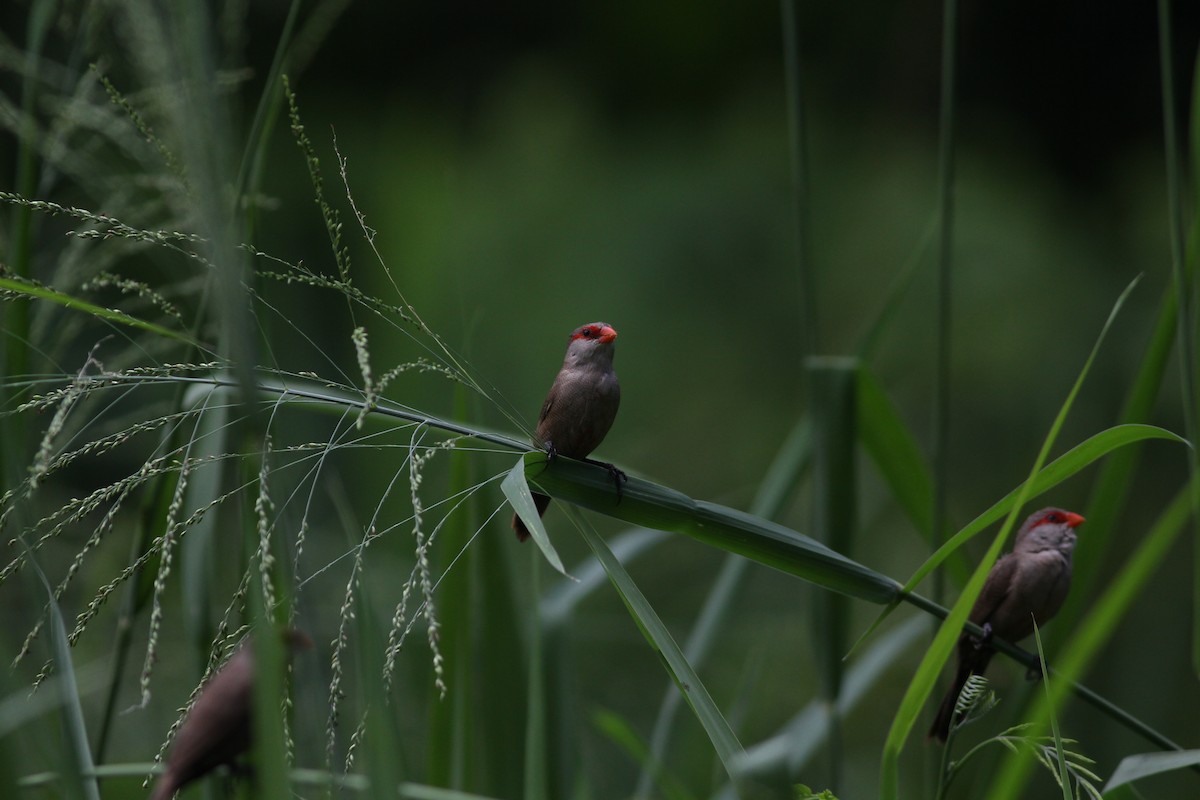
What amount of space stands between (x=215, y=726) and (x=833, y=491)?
35.0 inches

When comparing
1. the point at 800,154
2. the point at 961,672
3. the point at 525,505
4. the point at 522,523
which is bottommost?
the point at 961,672

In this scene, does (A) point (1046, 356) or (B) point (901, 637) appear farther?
(A) point (1046, 356)

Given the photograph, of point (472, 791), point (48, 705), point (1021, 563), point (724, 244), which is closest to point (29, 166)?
point (48, 705)

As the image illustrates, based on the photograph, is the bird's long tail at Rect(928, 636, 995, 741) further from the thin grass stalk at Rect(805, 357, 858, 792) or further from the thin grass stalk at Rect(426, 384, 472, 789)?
the thin grass stalk at Rect(426, 384, 472, 789)

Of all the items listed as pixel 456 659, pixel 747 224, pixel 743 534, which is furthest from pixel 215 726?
pixel 747 224

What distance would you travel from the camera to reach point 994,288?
471 cm

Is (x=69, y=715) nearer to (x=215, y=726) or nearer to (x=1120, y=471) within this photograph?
(x=215, y=726)

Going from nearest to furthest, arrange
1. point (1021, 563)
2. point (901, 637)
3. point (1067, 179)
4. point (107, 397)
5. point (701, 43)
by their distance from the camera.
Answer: point (1021, 563) < point (901, 637) < point (107, 397) < point (1067, 179) < point (701, 43)

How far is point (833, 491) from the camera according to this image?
1.42 m

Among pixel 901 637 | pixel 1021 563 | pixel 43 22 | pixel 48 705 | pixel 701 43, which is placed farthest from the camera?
pixel 701 43

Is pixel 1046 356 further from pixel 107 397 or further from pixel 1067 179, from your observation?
pixel 107 397

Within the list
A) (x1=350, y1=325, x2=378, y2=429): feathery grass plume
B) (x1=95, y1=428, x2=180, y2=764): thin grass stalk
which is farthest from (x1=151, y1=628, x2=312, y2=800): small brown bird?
(x1=95, y1=428, x2=180, y2=764): thin grass stalk

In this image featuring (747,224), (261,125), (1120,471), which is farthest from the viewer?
(747,224)

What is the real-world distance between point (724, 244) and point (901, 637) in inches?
143
